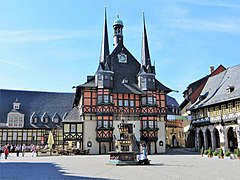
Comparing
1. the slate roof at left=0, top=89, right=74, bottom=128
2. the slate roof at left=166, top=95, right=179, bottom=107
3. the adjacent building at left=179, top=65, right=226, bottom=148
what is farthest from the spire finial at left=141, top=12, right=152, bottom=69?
the slate roof at left=166, top=95, right=179, bottom=107

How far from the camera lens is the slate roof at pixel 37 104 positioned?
54.4 m

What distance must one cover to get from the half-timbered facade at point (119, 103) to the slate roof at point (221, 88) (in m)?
6.10

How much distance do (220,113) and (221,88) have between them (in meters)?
4.42

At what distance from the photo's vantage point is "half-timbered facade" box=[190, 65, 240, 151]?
33.5 meters

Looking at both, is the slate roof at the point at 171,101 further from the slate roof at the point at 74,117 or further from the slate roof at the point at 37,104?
the slate roof at the point at 74,117

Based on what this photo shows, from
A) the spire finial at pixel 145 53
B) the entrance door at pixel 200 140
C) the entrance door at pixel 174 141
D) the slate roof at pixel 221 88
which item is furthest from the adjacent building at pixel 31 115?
the slate roof at pixel 221 88

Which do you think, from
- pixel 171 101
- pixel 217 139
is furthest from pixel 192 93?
pixel 171 101

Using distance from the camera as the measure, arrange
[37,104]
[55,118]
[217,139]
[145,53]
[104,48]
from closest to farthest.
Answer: [217,139] < [104,48] < [145,53] < [55,118] < [37,104]

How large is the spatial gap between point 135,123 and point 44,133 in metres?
21.0

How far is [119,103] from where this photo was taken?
41031mm

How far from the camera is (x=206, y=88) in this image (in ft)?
145

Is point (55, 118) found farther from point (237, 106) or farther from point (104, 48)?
point (237, 106)

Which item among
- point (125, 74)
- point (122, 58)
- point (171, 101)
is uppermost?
point (122, 58)

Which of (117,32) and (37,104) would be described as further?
(37,104)
